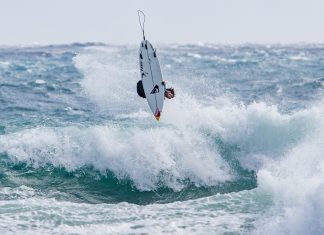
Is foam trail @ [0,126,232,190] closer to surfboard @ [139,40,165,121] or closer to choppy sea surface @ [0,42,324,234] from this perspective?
choppy sea surface @ [0,42,324,234]

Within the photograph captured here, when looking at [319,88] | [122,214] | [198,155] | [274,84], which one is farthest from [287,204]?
[274,84]

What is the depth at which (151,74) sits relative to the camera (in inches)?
556

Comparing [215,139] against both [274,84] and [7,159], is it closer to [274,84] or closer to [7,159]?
[7,159]

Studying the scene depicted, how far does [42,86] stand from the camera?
3416 cm

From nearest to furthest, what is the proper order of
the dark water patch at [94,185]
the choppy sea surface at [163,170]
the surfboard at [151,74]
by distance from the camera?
the choppy sea surface at [163,170]
the dark water patch at [94,185]
the surfboard at [151,74]

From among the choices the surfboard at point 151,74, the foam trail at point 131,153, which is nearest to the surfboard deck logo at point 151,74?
the surfboard at point 151,74

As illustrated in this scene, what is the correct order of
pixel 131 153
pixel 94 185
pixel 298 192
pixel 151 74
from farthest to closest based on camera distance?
pixel 131 153 < pixel 94 185 < pixel 151 74 < pixel 298 192

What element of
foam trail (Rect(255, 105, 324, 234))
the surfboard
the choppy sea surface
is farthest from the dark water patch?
the surfboard

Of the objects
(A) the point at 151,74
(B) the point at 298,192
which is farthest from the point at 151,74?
(B) the point at 298,192

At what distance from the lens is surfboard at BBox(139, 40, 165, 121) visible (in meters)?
14.1

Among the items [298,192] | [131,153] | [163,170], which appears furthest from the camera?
[131,153]

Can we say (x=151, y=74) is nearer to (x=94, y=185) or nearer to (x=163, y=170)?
(x=163, y=170)

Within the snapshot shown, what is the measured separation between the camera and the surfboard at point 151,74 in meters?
14.1

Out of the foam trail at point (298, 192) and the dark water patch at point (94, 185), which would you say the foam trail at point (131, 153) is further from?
the foam trail at point (298, 192)
